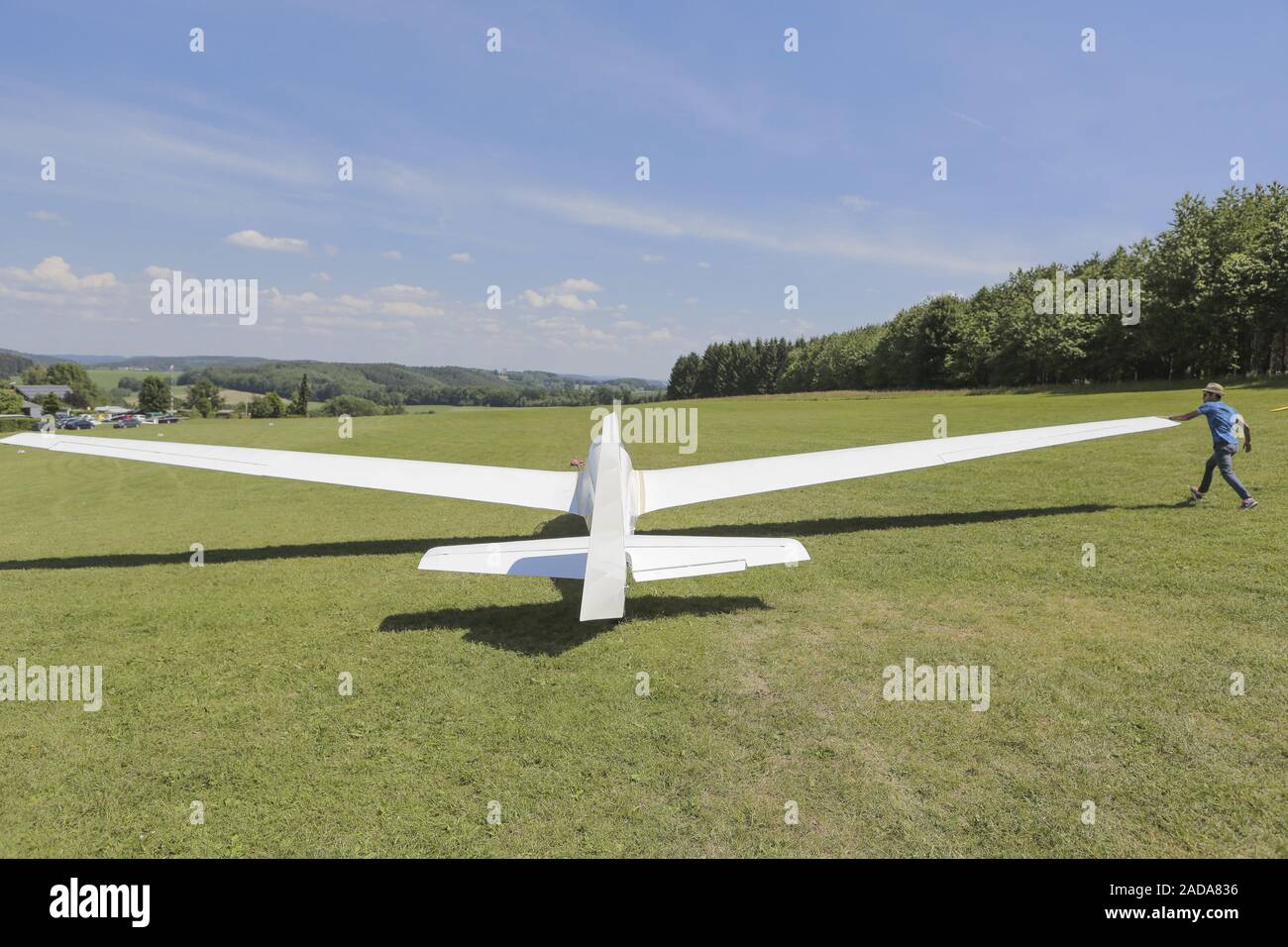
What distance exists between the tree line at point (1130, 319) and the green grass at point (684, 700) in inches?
1921

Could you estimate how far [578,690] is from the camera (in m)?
5.62

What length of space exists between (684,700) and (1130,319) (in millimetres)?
65501

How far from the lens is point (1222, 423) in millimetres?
10430

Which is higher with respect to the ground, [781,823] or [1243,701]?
[1243,701]

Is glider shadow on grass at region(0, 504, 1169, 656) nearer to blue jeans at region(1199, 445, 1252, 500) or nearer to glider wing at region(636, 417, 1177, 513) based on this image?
blue jeans at region(1199, 445, 1252, 500)

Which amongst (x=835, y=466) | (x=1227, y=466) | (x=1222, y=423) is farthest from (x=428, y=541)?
Answer: (x=1222, y=423)

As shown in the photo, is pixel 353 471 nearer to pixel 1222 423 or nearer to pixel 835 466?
pixel 835 466

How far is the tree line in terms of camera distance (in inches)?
1735

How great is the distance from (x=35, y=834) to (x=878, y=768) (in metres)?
5.95

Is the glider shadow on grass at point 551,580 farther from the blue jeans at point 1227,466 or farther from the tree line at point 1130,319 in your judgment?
the tree line at point 1130,319

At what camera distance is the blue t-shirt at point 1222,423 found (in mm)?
10367

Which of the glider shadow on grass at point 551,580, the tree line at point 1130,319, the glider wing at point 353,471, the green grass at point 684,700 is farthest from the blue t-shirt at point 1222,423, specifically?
the tree line at point 1130,319
